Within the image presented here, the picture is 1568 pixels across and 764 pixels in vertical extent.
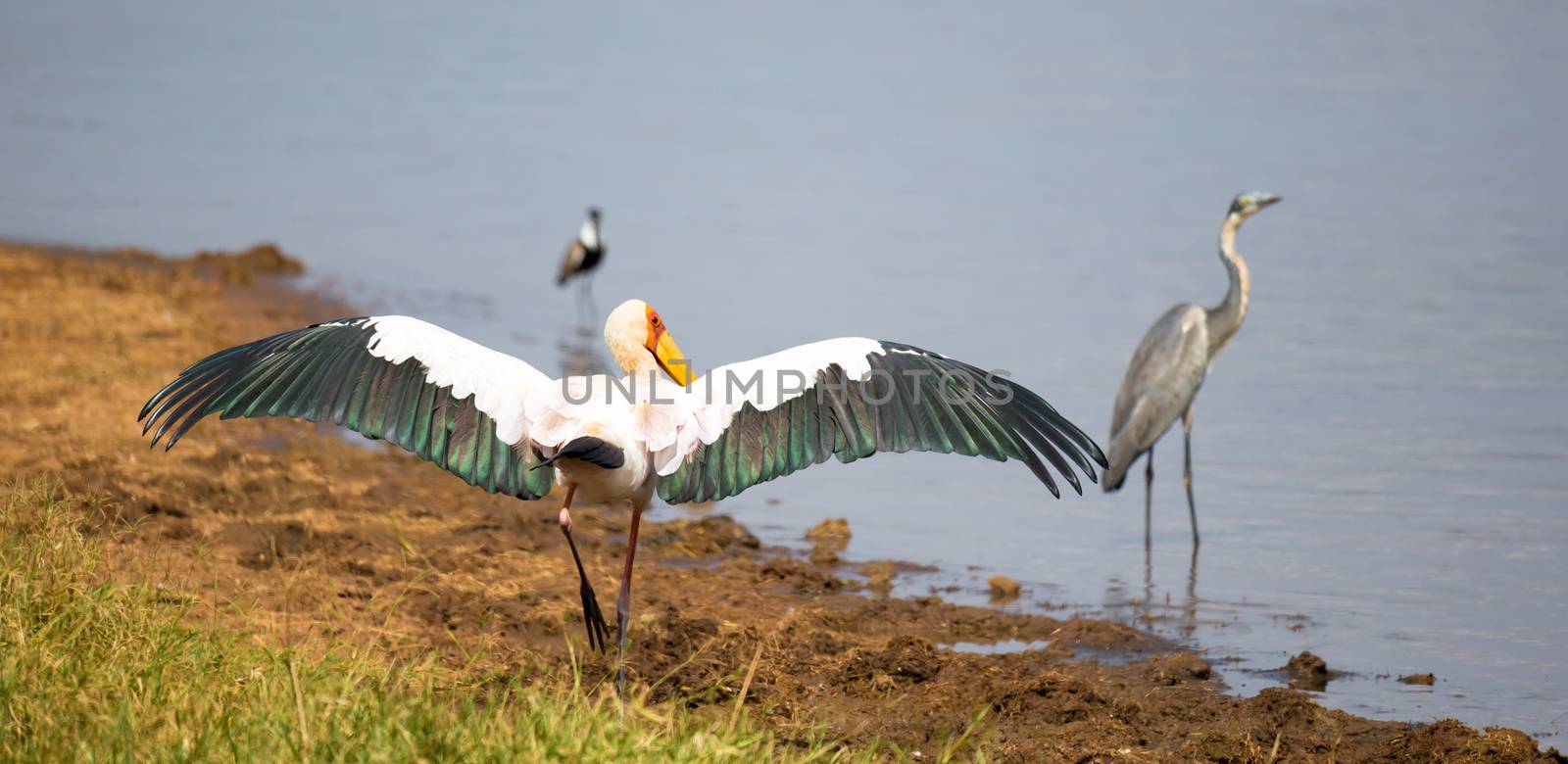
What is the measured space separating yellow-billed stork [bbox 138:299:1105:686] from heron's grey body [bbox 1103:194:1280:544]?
351cm

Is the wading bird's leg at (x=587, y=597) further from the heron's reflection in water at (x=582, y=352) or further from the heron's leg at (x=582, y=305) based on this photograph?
the heron's leg at (x=582, y=305)

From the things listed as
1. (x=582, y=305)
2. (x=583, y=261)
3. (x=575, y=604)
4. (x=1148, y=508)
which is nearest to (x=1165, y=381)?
(x=1148, y=508)

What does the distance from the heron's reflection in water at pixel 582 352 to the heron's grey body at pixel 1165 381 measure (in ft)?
13.8

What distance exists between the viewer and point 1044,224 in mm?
17969

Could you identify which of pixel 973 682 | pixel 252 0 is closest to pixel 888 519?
pixel 973 682

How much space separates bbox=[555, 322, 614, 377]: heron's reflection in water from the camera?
12.2 meters

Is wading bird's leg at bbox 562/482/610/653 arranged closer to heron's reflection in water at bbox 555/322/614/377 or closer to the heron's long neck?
the heron's long neck

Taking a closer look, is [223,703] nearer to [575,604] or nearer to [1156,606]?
[575,604]

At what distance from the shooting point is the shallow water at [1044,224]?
7820mm

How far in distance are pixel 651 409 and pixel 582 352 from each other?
819cm

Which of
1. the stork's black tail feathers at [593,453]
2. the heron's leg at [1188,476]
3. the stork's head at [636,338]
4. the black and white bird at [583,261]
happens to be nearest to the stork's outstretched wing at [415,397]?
the stork's head at [636,338]

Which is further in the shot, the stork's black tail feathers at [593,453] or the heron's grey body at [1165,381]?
the heron's grey body at [1165,381]

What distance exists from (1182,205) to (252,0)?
31.8m

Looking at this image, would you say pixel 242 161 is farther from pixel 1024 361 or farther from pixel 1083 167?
pixel 1024 361
